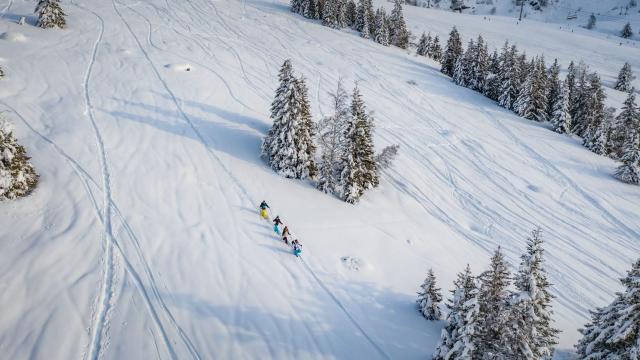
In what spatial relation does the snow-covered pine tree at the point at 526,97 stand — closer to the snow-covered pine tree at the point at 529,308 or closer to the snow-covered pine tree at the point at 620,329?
the snow-covered pine tree at the point at 620,329

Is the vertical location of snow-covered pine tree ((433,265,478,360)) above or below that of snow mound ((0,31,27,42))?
below

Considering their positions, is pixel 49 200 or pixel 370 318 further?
pixel 49 200

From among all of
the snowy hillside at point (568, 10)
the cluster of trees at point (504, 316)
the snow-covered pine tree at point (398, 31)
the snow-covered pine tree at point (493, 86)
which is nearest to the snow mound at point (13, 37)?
the cluster of trees at point (504, 316)

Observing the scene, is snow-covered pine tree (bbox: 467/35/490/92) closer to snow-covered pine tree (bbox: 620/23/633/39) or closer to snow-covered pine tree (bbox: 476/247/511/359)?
snow-covered pine tree (bbox: 476/247/511/359)

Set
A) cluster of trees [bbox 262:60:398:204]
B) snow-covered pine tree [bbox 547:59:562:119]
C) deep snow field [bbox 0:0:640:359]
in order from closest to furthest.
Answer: deep snow field [bbox 0:0:640:359], cluster of trees [bbox 262:60:398:204], snow-covered pine tree [bbox 547:59:562:119]

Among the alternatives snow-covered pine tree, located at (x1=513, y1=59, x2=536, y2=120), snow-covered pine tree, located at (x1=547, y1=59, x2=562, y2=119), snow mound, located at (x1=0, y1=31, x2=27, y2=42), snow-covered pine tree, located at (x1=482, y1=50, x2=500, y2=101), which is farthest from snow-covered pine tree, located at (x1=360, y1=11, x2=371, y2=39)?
snow mound, located at (x1=0, y1=31, x2=27, y2=42)

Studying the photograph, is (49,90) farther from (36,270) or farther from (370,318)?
(370,318)

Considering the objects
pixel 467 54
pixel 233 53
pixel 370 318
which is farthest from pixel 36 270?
pixel 467 54

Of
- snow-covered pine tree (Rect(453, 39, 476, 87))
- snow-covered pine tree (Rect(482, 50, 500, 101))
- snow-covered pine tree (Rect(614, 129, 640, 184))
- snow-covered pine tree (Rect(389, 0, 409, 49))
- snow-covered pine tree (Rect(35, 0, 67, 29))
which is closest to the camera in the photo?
snow-covered pine tree (Rect(614, 129, 640, 184))
